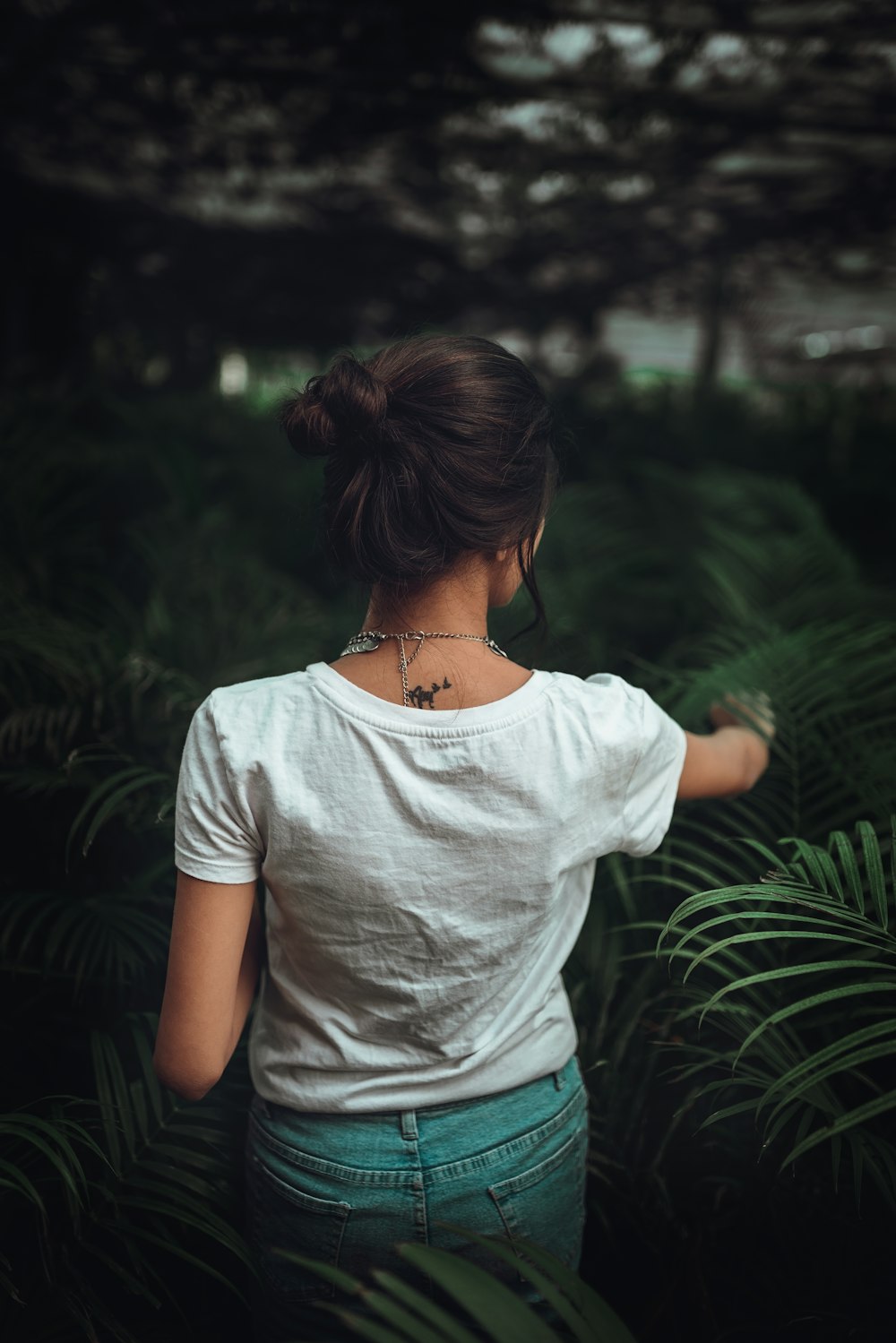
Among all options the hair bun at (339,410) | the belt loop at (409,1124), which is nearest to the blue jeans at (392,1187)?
the belt loop at (409,1124)

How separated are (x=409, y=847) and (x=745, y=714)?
26.0 inches

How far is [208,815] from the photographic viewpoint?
32.5 inches

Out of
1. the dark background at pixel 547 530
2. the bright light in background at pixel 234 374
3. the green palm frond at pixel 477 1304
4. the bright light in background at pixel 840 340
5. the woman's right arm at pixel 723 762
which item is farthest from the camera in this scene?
the bright light in background at pixel 840 340

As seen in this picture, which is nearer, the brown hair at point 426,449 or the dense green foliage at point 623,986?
the brown hair at point 426,449

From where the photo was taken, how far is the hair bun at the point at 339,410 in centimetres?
85

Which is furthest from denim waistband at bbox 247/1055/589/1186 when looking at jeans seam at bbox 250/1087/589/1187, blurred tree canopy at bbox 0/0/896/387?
blurred tree canopy at bbox 0/0/896/387

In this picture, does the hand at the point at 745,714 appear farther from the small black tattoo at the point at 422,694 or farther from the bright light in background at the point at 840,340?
the bright light in background at the point at 840,340

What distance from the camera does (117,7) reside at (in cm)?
310

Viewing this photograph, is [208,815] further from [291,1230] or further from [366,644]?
[291,1230]

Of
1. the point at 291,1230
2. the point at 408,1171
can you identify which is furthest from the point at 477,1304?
the point at 291,1230

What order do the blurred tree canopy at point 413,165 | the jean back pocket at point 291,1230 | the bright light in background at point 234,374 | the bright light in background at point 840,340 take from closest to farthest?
the jean back pocket at point 291,1230, the blurred tree canopy at point 413,165, the bright light in background at point 234,374, the bright light in background at point 840,340

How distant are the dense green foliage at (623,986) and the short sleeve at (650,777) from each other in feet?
0.32

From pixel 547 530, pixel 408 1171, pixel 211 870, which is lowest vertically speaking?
pixel 408 1171

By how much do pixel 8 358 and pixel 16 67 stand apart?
2.47 m
